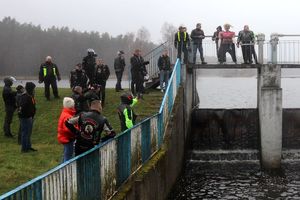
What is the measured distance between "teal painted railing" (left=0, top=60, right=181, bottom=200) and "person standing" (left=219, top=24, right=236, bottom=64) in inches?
331

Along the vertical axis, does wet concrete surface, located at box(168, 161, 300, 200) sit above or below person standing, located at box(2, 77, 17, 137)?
below

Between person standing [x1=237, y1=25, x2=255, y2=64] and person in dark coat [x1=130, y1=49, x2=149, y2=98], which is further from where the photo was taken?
person standing [x1=237, y1=25, x2=255, y2=64]

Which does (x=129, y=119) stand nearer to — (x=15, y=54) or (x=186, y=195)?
(x=186, y=195)

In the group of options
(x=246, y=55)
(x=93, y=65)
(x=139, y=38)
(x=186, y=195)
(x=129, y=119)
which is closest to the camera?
(x=129, y=119)

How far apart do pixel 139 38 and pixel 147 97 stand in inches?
4115

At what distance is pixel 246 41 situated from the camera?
1891 centimetres

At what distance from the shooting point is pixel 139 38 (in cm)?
12088

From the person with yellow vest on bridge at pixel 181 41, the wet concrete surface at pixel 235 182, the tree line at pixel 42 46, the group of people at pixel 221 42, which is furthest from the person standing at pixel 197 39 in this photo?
the tree line at pixel 42 46

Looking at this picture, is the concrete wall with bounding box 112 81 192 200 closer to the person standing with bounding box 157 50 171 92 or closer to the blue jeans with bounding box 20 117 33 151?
the person standing with bounding box 157 50 171 92

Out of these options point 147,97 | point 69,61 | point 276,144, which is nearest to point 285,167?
point 276,144

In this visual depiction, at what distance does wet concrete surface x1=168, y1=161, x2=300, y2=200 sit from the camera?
14008 millimetres

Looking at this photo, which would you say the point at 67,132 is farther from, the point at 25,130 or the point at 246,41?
the point at 246,41

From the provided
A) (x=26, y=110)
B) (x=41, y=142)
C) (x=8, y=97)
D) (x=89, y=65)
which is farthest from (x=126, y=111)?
(x=89, y=65)

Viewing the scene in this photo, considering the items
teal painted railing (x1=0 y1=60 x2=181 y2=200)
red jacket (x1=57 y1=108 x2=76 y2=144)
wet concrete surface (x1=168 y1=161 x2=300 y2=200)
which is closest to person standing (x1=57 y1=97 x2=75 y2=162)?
red jacket (x1=57 y1=108 x2=76 y2=144)
